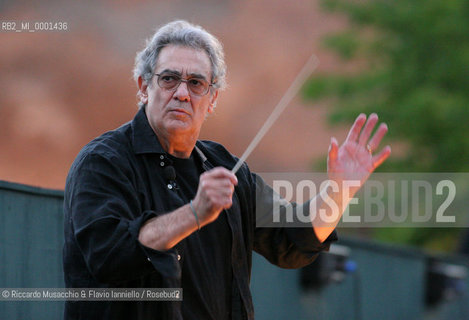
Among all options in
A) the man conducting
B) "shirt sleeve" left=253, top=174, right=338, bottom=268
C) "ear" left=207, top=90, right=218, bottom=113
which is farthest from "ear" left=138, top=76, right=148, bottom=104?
"shirt sleeve" left=253, top=174, right=338, bottom=268

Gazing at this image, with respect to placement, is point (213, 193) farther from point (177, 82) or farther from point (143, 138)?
point (177, 82)

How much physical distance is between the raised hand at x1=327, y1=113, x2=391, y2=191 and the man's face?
0.60m

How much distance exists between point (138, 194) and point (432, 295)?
7452 mm

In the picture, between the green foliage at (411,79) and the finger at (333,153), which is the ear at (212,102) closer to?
the finger at (333,153)

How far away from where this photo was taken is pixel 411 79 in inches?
635

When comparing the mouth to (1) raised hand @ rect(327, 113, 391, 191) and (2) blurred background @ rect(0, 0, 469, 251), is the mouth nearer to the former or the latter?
(1) raised hand @ rect(327, 113, 391, 191)

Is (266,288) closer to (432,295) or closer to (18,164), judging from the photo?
(432,295)

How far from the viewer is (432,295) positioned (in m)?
9.98

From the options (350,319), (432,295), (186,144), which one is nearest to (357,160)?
(186,144)

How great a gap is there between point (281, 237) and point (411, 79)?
1289 cm

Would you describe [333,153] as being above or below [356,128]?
below

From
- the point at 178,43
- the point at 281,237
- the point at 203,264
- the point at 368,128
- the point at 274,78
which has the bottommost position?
the point at 203,264

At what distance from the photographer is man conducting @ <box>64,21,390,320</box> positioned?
9.57 feet

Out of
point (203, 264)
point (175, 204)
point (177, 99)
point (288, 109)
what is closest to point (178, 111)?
point (177, 99)
